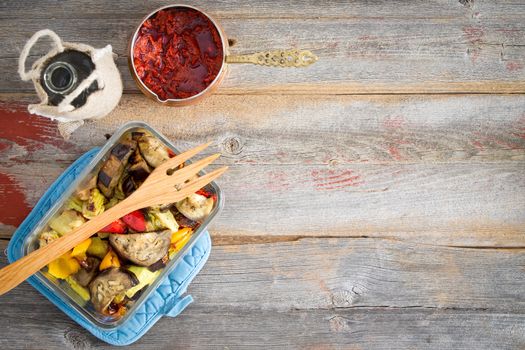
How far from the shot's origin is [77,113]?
3.42ft

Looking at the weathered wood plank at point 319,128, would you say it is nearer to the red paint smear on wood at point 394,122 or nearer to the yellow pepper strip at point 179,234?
the red paint smear on wood at point 394,122

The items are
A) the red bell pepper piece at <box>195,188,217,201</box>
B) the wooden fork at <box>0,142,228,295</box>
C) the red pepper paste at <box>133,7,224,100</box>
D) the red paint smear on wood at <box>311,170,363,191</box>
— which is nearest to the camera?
the wooden fork at <box>0,142,228,295</box>

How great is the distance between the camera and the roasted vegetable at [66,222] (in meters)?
1.00

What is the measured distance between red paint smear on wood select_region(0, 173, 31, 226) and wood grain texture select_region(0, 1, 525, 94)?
22 centimetres

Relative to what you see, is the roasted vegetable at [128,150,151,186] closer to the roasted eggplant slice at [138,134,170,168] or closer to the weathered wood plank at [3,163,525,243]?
the roasted eggplant slice at [138,134,170,168]

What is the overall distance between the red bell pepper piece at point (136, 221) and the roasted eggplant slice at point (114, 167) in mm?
66

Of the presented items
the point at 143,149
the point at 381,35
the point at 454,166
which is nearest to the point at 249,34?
the point at 381,35

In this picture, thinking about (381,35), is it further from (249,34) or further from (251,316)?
(251,316)

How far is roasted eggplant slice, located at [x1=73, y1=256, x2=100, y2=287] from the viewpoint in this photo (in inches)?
39.2

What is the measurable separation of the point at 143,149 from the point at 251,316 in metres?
0.49

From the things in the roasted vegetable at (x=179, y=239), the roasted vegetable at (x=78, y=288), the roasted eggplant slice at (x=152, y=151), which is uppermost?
the roasted eggplant slice at (x=152, y=151)

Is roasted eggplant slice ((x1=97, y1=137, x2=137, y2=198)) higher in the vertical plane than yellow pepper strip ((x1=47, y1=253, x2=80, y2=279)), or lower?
higher

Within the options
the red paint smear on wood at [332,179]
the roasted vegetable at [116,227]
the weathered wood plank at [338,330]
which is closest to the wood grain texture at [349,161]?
the red paint smear on wood at [332,179]

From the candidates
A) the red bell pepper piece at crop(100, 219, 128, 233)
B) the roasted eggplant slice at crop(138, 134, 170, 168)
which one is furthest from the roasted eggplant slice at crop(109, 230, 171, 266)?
the roasted eggplant slice at crop(138, 134, 170, 168)
